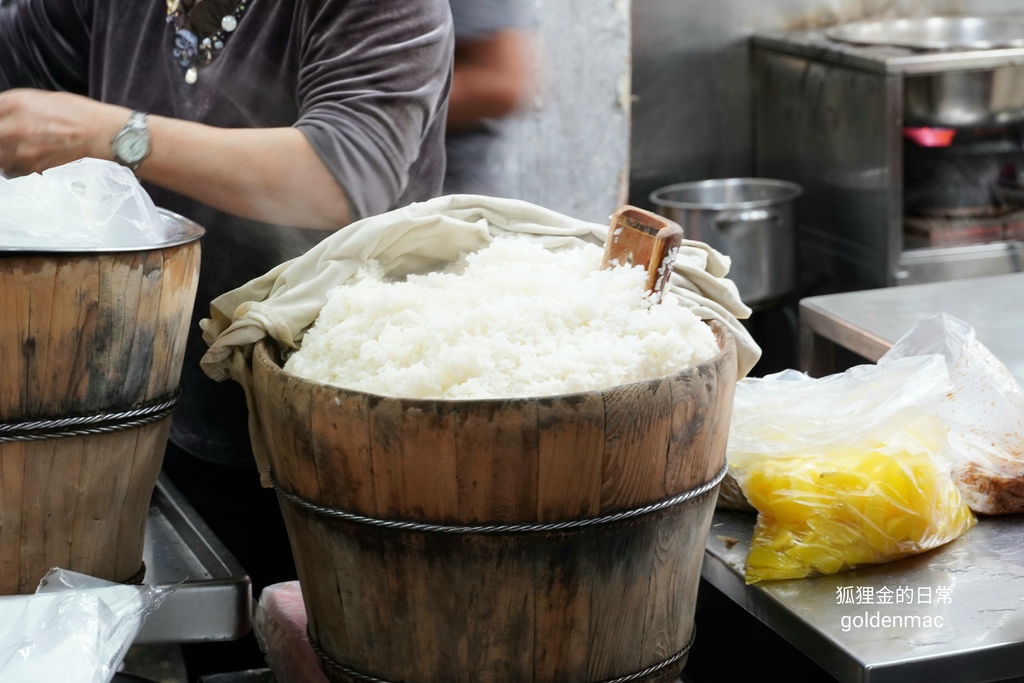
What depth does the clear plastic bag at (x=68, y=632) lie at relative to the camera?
1.10 m

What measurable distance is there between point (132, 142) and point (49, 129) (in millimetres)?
134

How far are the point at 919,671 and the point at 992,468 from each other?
0.45 m

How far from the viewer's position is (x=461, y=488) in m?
1.11

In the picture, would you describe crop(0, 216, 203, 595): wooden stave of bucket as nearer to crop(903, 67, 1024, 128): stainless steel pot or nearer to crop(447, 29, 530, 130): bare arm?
crop(447, 29, 530, 130): bare arm

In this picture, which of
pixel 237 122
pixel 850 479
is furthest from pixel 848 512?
pixel 237 122

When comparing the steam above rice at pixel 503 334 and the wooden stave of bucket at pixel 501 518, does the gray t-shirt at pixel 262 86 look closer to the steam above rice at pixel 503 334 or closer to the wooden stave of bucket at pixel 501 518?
the steam above rice at pixel 503 334

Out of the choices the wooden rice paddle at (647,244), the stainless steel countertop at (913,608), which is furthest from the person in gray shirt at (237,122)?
the stainless steel countertop at (913,608)

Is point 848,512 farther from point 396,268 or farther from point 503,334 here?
point 396,268

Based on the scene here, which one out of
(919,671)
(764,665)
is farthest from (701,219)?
(919,671)

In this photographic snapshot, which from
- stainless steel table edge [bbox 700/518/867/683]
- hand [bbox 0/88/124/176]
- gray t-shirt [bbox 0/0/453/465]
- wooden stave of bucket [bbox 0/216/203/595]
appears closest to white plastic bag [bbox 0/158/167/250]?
wooden stave of bucket [bbox 0/216/203/595]

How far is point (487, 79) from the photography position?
9.15ft

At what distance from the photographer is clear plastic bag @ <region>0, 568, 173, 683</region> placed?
1.10 meters

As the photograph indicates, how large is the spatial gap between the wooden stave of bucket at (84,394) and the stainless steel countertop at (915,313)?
1442 millimetres

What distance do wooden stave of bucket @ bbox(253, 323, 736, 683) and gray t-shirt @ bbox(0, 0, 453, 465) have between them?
771 millimetres
